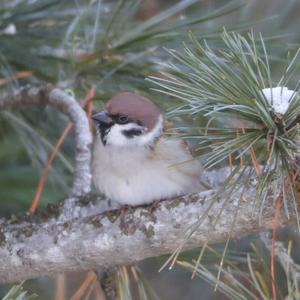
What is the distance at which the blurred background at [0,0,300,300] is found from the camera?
92.0 inches

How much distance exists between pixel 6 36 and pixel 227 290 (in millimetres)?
1274

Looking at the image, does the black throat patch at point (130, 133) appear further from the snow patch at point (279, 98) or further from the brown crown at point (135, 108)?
the snow patch at point (279, 98)

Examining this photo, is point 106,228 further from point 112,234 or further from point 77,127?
point 77,127

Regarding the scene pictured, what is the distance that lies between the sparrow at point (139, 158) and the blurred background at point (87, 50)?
9 cm

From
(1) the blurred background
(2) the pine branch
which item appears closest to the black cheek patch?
(1) the blurred background

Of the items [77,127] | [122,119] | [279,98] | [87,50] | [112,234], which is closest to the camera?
[279,98]

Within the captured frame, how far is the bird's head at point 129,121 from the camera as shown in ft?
7.27

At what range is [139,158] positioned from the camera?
7.47 ft

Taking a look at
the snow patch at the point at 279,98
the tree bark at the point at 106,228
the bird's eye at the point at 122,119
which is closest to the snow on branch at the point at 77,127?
the tree bark at the point at 106,228

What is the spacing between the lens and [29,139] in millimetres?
2660

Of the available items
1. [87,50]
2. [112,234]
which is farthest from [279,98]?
[87,50]

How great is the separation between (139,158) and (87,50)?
38 cm

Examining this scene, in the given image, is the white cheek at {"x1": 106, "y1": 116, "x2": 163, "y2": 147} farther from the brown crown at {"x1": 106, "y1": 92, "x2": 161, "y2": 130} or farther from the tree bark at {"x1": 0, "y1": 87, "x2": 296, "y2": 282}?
the tree bark at {"x1": 0, "y1": 87, "x2": 296, "y2": 282}

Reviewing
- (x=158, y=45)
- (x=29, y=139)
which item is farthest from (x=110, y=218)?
(x=29, y=139)
